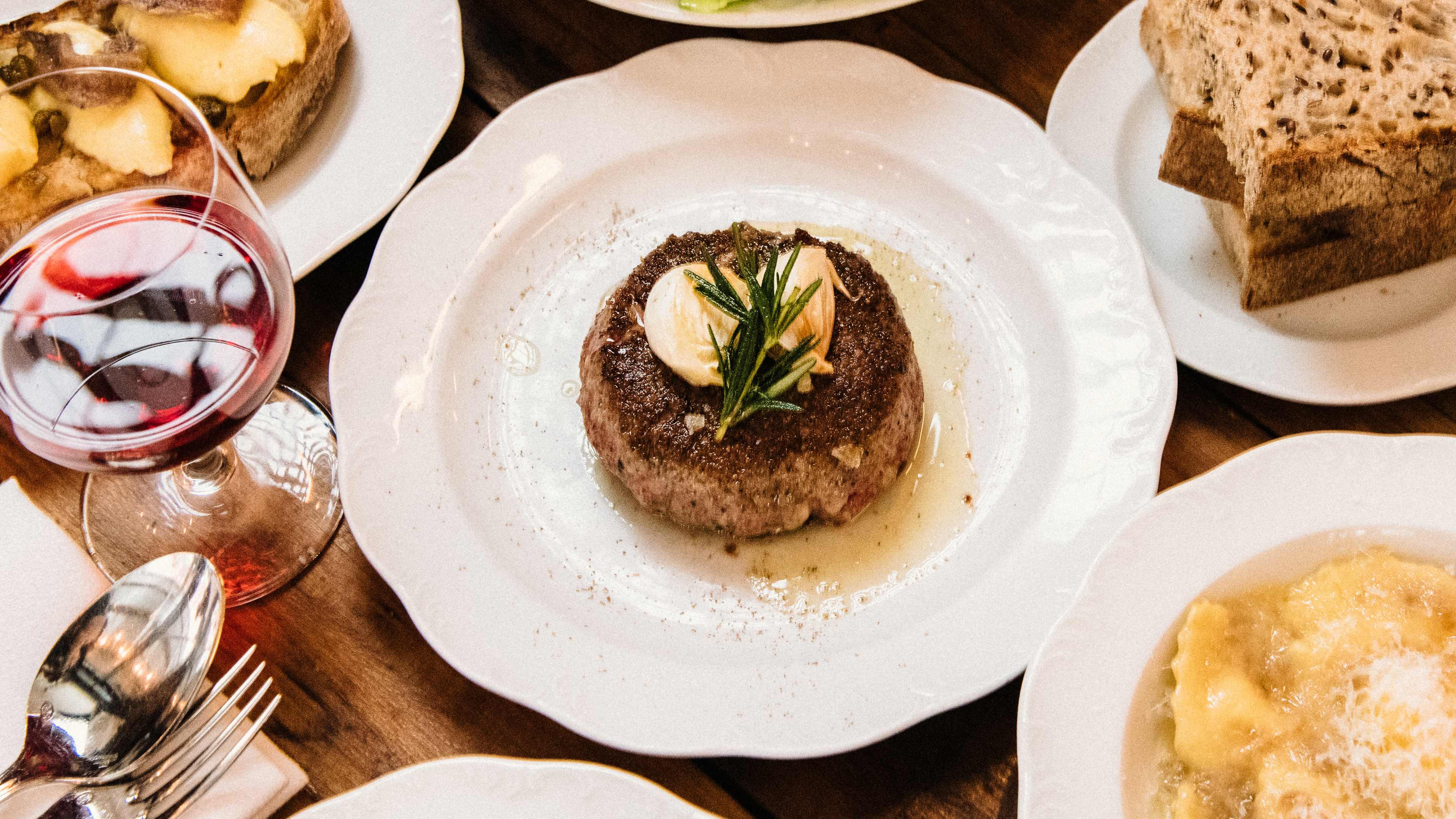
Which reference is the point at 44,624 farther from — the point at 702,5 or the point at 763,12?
the point at 763,12

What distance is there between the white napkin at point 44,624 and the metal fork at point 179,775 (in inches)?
1.6

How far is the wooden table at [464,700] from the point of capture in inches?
69.5

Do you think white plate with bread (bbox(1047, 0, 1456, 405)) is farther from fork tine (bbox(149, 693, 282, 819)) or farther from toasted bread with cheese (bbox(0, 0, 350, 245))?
fork tine (bbox(149, 693, 282, 819))

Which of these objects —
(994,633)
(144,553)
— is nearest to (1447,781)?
(994,633)

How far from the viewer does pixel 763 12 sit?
2.27 metres

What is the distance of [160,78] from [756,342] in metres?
1.37

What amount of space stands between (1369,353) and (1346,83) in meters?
0.54

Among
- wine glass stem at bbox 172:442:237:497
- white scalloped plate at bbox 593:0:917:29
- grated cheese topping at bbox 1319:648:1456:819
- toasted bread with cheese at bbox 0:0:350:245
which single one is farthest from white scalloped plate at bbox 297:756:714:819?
white scalloped plate at bbox 593:0:917:29

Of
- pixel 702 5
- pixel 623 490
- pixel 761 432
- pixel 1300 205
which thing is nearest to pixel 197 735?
pixel 623 490

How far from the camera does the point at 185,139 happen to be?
1.78m

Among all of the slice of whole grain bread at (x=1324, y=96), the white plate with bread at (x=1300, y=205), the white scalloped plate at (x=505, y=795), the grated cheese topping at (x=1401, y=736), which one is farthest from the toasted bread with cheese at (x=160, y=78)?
the grated cheese topping at (x=1401, y=736)

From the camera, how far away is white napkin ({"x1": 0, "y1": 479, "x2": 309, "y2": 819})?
1641 mm

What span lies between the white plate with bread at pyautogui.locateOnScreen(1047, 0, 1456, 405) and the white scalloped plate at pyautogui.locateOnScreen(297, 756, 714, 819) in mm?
1318

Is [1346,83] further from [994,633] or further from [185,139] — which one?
[185,139]
